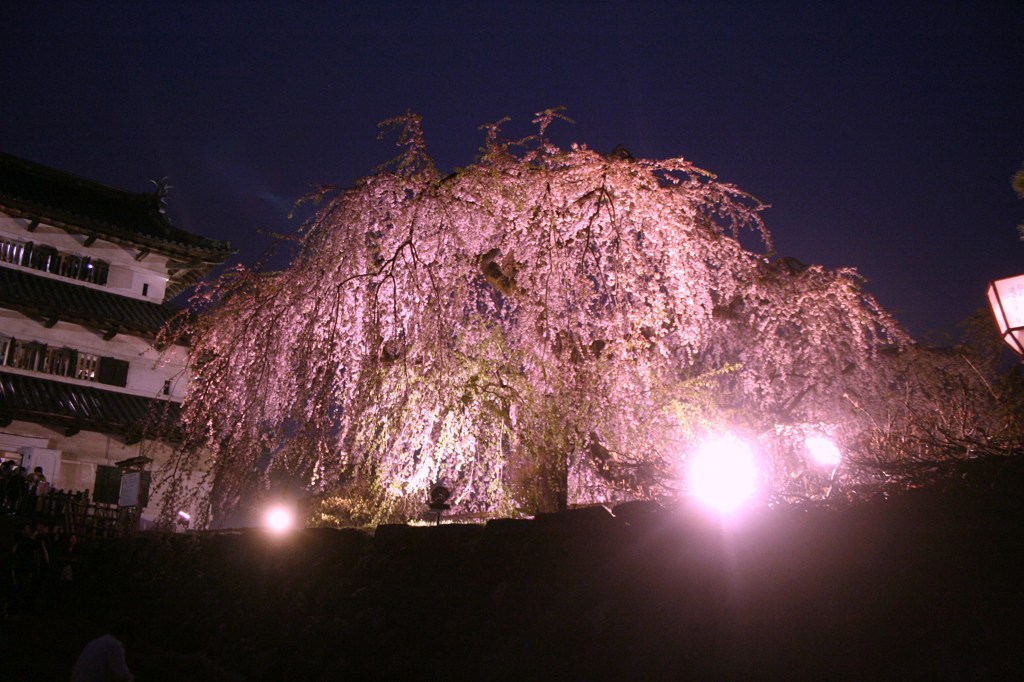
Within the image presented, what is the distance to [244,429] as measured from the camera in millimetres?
8133

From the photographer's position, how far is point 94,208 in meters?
23.5

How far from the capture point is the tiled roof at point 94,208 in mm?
21125

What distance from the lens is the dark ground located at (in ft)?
11.6

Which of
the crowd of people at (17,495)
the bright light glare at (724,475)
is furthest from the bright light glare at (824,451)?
the crowd of people at (17,495)

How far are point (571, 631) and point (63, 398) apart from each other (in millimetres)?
20093

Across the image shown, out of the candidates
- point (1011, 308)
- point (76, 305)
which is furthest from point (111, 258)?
point (1011, 308)

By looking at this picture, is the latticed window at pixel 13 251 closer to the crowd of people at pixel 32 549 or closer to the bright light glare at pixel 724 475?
the crowd of people at pixel 32 549

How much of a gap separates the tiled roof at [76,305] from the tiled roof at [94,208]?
197 centimetres

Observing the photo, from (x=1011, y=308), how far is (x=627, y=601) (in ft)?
12.8

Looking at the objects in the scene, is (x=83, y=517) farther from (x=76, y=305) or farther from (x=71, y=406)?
(x=76, y=305)

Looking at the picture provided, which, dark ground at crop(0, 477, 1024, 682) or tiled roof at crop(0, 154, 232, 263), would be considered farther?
tiled roof at crop(0, 154, 232, 263)

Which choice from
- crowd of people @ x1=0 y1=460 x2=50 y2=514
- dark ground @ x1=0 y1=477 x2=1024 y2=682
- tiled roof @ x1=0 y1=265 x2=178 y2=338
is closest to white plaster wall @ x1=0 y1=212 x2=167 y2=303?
tiled roof @ x1=0 y1=265 x2=178 y2=338

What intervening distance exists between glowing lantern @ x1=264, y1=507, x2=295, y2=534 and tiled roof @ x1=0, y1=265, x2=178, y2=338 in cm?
1273

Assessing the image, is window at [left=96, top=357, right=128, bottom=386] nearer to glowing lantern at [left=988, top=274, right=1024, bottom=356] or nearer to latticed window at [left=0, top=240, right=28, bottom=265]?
latticed window at [left=0, top=240, right=28, bottom=265]
